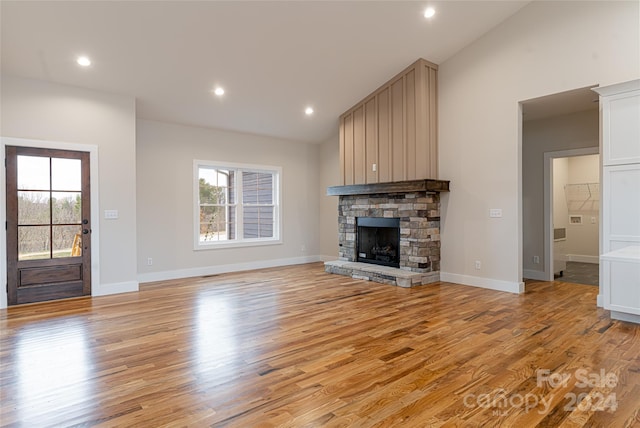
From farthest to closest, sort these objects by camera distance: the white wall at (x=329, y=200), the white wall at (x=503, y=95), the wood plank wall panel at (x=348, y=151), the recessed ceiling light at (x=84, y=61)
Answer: the white wall at (x=329, y=200) → the wood plank wall panel at (x=348, y=151) → the recessed ceiling light at (x=84, y=61) → the white wall at (x=503, y=95)

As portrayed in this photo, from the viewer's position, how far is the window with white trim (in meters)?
6.77

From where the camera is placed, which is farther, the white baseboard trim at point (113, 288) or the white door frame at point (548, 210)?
the white door frame at point (548, 210)

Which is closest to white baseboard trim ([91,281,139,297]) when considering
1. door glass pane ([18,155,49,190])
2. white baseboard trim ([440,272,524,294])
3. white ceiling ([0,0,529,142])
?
door glass pane ([18,155,49,190])

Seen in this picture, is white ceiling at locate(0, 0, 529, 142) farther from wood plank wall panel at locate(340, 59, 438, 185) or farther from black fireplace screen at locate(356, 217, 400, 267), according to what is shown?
black fireplace screen at locate(356, 217, 400, 267)

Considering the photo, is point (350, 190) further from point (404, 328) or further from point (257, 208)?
point (404, 328)

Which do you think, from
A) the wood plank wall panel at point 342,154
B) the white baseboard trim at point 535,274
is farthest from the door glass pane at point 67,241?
the white baseboard trim at point 535,274

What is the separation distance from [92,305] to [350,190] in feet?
14.2

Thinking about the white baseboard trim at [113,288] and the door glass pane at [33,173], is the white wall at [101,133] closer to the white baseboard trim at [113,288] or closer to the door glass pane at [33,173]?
the white baseboard trim at [113,288]

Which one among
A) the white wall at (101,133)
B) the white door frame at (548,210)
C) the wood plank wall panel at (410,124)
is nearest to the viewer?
the white wall at (101,133)

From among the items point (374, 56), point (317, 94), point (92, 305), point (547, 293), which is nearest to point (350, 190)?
point (317, 94)

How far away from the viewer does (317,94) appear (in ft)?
20.2

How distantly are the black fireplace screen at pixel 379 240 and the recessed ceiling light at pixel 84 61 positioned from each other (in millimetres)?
4735

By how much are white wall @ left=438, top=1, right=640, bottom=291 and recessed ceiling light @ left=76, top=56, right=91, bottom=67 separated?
5.01 metres

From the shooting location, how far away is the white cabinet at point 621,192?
11.8ft
